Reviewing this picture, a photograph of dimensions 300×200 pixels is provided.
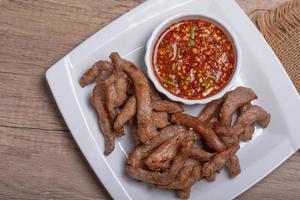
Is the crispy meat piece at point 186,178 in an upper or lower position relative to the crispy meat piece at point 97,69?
lower

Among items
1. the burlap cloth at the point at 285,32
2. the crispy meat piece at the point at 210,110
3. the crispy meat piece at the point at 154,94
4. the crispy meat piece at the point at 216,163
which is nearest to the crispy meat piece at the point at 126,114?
the crispy meat piece at the point at 154,94

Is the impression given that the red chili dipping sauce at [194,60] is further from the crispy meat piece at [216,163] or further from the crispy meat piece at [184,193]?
the crispy meat piece at [184,193]

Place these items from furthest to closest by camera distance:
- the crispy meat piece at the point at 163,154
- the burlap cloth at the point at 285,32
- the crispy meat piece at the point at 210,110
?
1. the burlap cloth at the point at 285,32
2. the crispy meat piece at the point at 210,110
3. the crispy meat piece at the point at 163,154

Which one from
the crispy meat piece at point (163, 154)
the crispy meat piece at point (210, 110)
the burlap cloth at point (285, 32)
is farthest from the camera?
the burlap cloth at point (285, 32)

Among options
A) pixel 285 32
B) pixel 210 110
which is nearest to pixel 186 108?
pixel 210 110

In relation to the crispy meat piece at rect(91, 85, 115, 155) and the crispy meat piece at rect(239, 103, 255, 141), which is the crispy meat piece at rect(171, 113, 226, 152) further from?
the crispy meat piece at rect(91, 85, 115, 155)

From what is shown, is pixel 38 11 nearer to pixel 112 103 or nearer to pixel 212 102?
pixel 112 103
